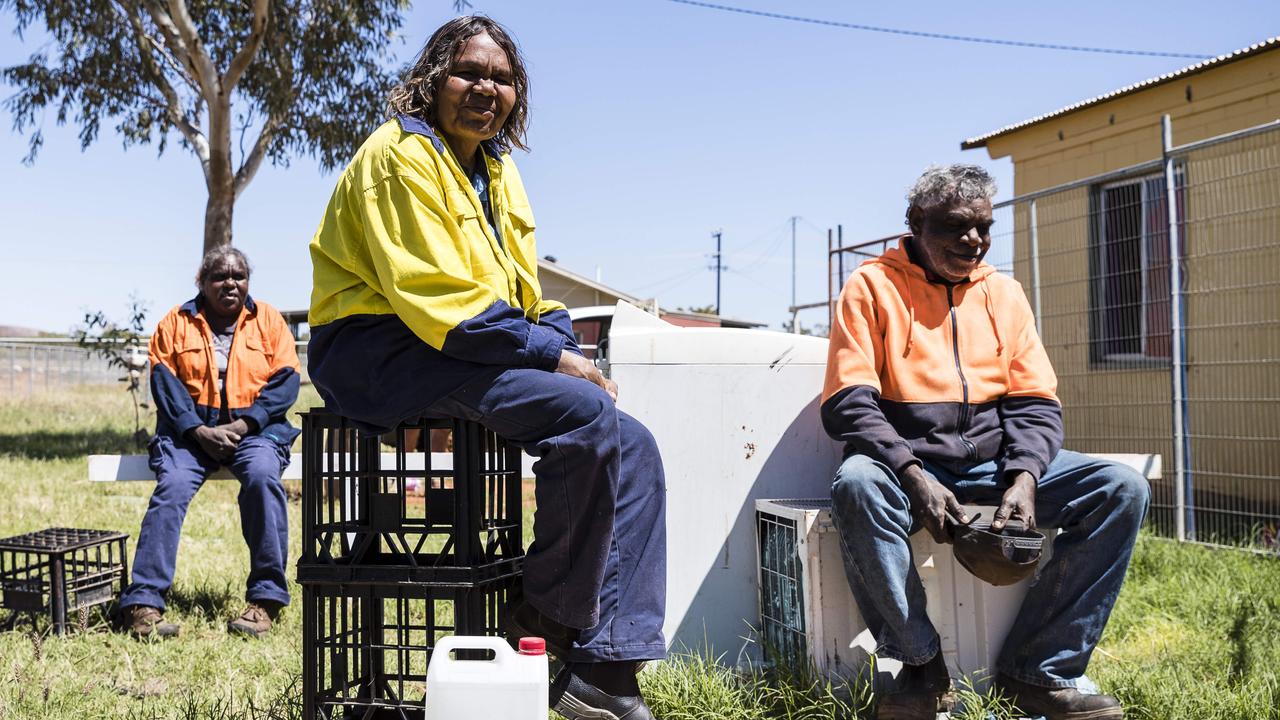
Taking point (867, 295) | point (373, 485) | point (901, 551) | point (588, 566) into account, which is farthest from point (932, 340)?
point (373, 485)

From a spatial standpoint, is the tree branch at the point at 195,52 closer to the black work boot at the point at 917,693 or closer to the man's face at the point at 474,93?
the man's face at the point at 474,93

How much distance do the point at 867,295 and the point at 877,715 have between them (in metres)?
1.26

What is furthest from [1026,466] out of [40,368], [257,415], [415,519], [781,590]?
[40,368]

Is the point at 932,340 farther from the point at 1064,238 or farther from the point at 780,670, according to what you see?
the point at 1064,238

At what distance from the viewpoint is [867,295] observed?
3326 mm

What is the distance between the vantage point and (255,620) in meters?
4.26

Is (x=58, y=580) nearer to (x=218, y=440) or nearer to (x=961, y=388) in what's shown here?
(x=218, y=440)

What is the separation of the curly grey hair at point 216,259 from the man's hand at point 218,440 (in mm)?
789

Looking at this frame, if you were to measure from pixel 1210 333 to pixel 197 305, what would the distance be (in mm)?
5466

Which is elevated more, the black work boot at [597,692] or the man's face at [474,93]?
the man's face at [474,93]

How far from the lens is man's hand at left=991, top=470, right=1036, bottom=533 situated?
9.81ft

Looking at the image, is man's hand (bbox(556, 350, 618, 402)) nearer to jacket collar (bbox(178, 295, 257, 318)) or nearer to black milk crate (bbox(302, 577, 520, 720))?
black milk crate (bbox(302, 577, 520, 720))

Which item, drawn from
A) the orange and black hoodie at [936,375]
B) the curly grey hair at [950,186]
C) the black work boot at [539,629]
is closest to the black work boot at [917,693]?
the orange and black hoodie at [936,375]

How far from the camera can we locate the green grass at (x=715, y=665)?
2.96 metres
